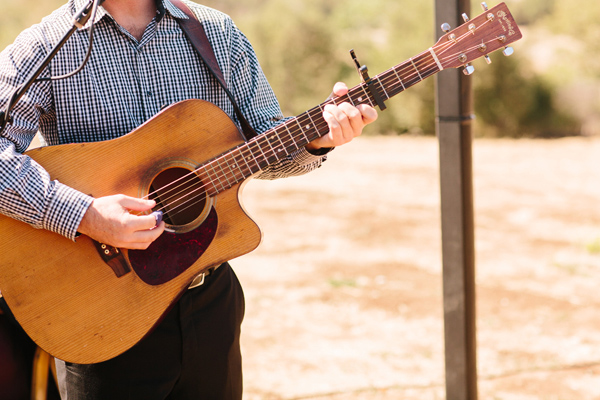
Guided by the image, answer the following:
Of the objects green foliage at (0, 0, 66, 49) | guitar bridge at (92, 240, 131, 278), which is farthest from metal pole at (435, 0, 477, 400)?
green foliage at (0, 0, 66, 49)

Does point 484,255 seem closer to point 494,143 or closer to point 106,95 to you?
point 106,95

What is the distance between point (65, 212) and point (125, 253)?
0.22 metres

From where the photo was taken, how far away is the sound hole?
1.93 meters

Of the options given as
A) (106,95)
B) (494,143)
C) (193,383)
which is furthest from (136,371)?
(494,143)

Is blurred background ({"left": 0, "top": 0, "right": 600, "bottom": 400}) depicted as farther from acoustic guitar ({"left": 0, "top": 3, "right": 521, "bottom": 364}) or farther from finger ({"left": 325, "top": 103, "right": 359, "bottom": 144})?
finger ({"left": 325, "top": 103, "right": 359, "bottom": 144})

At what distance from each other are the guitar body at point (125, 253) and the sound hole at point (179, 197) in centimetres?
2

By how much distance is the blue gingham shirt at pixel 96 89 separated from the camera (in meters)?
1.75

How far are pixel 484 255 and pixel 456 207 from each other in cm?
395

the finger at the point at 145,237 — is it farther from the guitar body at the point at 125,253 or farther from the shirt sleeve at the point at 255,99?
the shirt sleeve at the point at 255,99

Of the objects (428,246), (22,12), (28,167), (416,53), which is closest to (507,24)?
(28,167)

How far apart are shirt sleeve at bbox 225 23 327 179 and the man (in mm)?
21

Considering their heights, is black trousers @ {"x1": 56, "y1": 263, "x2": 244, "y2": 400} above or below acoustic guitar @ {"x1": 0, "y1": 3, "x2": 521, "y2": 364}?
below

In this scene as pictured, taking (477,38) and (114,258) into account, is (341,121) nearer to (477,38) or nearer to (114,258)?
(477,38)

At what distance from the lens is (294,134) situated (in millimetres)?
1986
